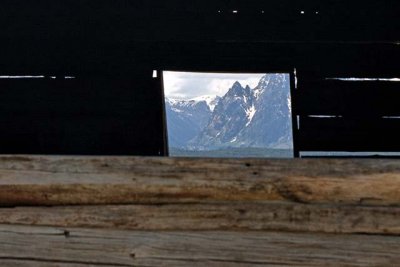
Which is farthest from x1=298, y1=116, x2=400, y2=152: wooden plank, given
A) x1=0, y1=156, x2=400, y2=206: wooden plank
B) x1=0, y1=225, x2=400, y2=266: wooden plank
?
x1=0, y1=225, x2=400, y2=266: wooden plank

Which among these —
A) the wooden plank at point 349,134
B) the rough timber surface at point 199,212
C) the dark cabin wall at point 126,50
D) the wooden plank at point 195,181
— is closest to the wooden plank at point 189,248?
the rough timber surface at point 199,212

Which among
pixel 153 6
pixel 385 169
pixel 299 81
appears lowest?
pixel 385 169

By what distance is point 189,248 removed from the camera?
6.68 feet

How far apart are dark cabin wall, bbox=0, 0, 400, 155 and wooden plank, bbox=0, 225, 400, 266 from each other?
1616 mm

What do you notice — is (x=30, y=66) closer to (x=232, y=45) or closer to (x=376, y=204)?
(x=232, y=45)

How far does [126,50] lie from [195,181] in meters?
1.81

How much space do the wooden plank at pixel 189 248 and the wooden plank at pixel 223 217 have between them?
0.02 meters

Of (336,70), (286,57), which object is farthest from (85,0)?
(336,70)

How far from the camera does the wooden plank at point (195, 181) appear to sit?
206 centimetres

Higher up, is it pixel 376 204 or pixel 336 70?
pixel 336 70

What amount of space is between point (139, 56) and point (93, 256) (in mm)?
1922

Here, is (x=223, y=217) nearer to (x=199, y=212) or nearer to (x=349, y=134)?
(x=199, y=212)

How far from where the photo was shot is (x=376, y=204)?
2051mm

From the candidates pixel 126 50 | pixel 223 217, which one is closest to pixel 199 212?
pixel 223 217
